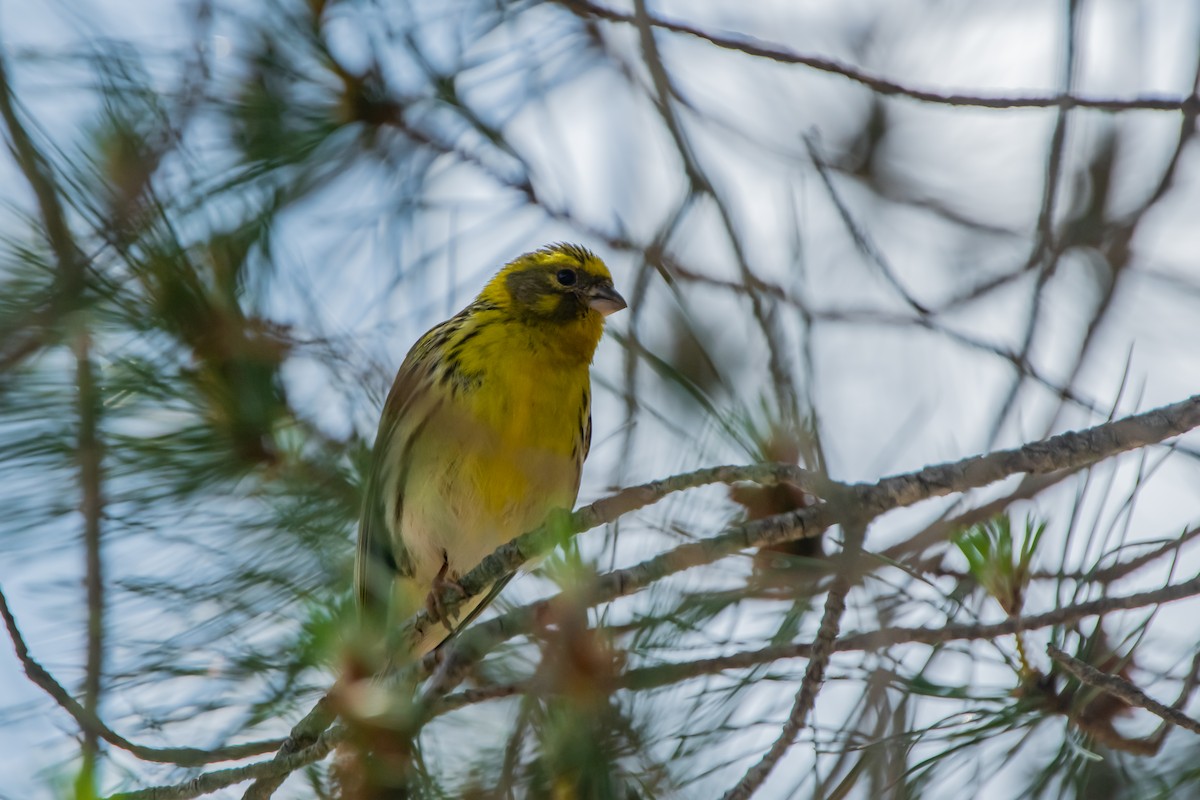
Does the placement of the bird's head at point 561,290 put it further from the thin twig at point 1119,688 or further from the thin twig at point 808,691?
the thin twig at point 1119,688

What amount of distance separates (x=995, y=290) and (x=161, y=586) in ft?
6.96

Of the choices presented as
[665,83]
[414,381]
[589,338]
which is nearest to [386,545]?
[414,381]

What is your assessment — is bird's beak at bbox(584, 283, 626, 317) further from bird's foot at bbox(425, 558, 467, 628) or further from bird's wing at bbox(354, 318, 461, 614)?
bird's foot at bbox(425, 558, 467, 628)

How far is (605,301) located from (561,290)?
15cm

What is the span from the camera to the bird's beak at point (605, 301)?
3.88 meters

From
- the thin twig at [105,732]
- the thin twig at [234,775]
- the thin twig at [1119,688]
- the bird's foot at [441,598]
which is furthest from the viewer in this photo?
the bird's foot at [441,598]

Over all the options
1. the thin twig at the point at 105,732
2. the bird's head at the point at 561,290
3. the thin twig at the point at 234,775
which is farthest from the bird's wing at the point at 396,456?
the thin twig at the point at 234,775

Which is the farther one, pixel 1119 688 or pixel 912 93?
pixel 912 93

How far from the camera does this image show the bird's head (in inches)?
153

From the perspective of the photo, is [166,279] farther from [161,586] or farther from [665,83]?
[665,83]

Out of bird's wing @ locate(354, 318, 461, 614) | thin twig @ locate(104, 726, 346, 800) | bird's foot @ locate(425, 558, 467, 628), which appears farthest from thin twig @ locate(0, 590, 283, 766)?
bird's wing @ locate(354, 318, 461, 614)

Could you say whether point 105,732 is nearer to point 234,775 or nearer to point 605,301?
point 234,775

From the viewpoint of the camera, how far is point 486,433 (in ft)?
11.9

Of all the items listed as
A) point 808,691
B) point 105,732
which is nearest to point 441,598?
point 105,732
